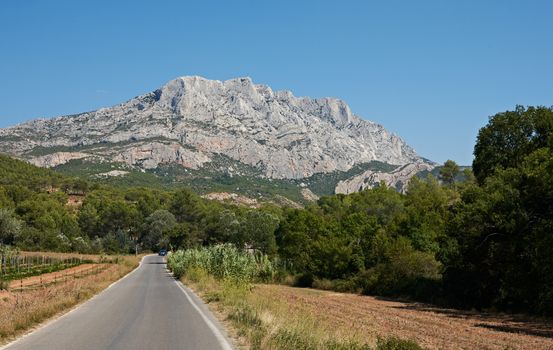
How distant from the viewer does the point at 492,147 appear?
168ft

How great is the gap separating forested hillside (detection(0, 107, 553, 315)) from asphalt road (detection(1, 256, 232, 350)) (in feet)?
57.0

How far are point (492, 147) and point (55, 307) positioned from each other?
41485mm

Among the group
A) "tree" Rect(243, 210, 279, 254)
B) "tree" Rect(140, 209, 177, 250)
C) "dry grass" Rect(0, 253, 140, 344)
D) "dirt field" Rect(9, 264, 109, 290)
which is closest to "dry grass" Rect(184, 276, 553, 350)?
"dry grass" Rect(0, 253, 140, 344)

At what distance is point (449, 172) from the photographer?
138 metres

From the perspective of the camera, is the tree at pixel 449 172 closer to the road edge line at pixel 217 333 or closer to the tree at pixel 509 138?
the tree at pixel 509 138

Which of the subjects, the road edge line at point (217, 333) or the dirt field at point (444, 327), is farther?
the dirt field at point (444, 327)

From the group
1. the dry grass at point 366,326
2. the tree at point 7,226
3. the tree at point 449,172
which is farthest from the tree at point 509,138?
the tree at point 449,172

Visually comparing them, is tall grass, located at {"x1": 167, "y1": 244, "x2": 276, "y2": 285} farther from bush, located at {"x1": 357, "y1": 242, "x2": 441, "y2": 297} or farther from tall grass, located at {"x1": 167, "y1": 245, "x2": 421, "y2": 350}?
bush, located at {"x1": 357, "y1": 242, "x2": 441, "y2": 297}

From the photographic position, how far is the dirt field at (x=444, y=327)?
1977 centimetres

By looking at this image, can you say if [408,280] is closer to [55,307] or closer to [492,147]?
[492,147]

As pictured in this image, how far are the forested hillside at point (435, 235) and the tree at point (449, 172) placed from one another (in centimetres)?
1710

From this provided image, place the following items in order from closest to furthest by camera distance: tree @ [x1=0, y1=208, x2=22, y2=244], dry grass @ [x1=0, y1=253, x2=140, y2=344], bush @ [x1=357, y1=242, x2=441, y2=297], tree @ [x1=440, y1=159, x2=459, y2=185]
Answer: dry grass @ [x1=0, y1=253, x2=140, y2=344], bush @ [x1=357, y1=242, x2=441, y2=297], tree @ [x1=0, y1=208, x2=22, y2=244], tree @ [x1=440, y1=159, x2=459, y2=185]

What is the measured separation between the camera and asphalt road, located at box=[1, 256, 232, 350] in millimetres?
13828

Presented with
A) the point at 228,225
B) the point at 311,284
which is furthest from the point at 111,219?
the point at 311,284
